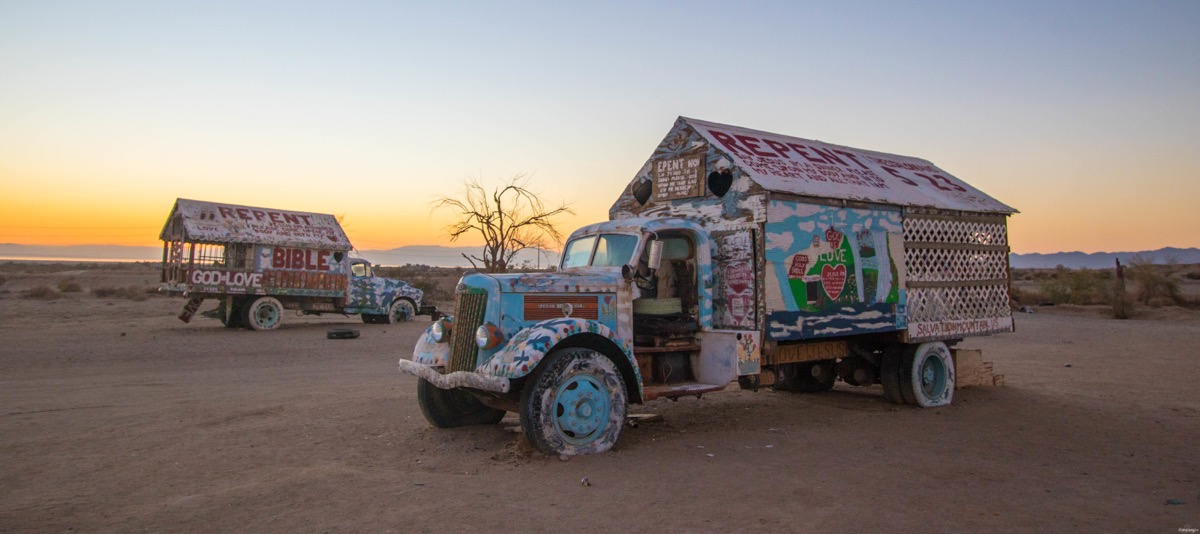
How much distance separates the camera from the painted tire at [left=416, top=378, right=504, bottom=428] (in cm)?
774

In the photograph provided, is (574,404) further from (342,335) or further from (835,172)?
(342,335)

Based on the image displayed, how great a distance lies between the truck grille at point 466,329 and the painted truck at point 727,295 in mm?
18

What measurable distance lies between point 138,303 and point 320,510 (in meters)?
31.8

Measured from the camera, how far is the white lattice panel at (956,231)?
31.1 ft

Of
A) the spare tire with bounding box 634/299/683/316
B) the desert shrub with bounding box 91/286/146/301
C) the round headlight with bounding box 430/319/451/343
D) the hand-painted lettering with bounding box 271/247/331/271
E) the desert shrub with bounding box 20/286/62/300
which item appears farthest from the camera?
the desert shrub with bounding box 91/286/146/301

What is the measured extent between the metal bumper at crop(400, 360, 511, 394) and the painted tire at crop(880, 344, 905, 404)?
18.2 feet

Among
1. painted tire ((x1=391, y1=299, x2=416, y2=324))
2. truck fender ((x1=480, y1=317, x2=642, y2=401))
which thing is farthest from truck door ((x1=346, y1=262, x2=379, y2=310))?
truck fender ((x1=480, y1=317, x2=642, y2=401))

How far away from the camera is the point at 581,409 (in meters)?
6.55

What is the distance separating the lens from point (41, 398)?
9.59 meters

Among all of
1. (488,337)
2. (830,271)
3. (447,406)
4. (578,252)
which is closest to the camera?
(488,337)

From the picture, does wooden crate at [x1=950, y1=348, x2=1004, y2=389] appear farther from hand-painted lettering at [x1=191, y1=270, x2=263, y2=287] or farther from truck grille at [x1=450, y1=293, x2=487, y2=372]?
hand-painted lettering at [x1=191, y1=270, x2=263, y2=287]

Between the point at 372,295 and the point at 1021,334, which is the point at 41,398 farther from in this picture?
the point at 1021,334

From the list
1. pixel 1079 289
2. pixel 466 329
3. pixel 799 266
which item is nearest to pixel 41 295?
pixel 466 329

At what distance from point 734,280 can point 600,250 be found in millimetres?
1421
